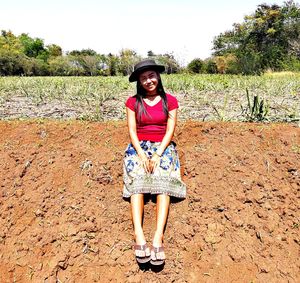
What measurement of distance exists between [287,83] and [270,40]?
23633 millimetres

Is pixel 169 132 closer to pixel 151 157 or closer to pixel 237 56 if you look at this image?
pixel 151 157

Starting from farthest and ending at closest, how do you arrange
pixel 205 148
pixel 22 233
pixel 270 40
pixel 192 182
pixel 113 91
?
pixel 270 40 < pixel 113 91 < pixel 205 148 < pixel 192 182 < pixel 22 233

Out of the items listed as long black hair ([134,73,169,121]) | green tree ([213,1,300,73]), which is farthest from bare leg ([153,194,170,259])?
green tree ([213,1,300,73])

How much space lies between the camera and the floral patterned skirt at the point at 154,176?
2.91 meters

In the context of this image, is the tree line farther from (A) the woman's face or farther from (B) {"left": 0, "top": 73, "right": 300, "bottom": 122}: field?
(A) the woman's face

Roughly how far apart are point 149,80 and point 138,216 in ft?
3.56

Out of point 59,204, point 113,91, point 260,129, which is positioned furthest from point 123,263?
point 113,91

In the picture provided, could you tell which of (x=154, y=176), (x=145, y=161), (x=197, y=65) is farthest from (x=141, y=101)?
(x=197, y=65)

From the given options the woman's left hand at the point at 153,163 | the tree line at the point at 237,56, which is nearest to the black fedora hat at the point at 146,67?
the woman's left hand at the point at 153,163

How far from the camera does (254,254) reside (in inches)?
113

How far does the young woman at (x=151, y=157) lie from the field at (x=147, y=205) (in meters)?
0.21

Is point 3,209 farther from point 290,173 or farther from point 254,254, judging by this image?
point 290,173

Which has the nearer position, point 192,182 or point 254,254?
point 254,254

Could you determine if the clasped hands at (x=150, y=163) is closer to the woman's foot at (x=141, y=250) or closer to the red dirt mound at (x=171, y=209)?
the red dirt mound at (x=171, y=209)
